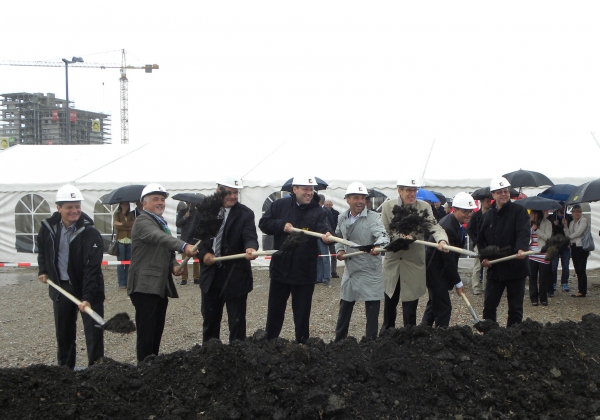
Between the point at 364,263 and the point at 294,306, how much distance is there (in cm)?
79

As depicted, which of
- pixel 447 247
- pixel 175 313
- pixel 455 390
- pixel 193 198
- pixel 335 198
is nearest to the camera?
pixel 455 390

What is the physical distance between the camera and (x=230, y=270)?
5.16 meters

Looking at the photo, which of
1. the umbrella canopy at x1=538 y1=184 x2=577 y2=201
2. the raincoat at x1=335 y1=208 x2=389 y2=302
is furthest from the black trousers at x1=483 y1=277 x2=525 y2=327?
the umbrella canopy at x1=538 y1=184 x2=577 y2=201

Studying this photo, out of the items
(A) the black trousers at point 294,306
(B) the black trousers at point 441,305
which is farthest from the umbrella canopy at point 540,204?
(A) the black trousers at point 294,306

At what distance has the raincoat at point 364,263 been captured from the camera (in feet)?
18.4

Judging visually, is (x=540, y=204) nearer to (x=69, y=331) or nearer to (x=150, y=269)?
(x=150, y=269)

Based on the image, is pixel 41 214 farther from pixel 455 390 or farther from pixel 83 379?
pixel 455 390

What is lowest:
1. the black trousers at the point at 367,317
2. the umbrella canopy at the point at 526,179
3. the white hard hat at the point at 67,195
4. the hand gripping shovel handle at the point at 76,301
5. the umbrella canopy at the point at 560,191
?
the black trousers at the point at 367,317

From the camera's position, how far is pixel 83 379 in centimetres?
392

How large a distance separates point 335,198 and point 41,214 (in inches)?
285

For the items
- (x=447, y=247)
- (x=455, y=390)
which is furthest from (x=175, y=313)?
(x=455, y=390)

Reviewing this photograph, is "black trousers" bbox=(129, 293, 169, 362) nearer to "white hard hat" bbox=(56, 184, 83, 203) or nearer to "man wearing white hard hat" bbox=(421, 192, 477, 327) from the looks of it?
"white hard hat" bbox=(56, 184, 83, 203)

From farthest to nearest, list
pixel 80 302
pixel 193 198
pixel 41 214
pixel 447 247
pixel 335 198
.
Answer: pixel 41 214
pixel 335 198
pixel 193 198
pixel 447 247
pixel 80 302

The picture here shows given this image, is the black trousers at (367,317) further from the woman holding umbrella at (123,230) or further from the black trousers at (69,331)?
the woman holding umbrella at (123,230)
